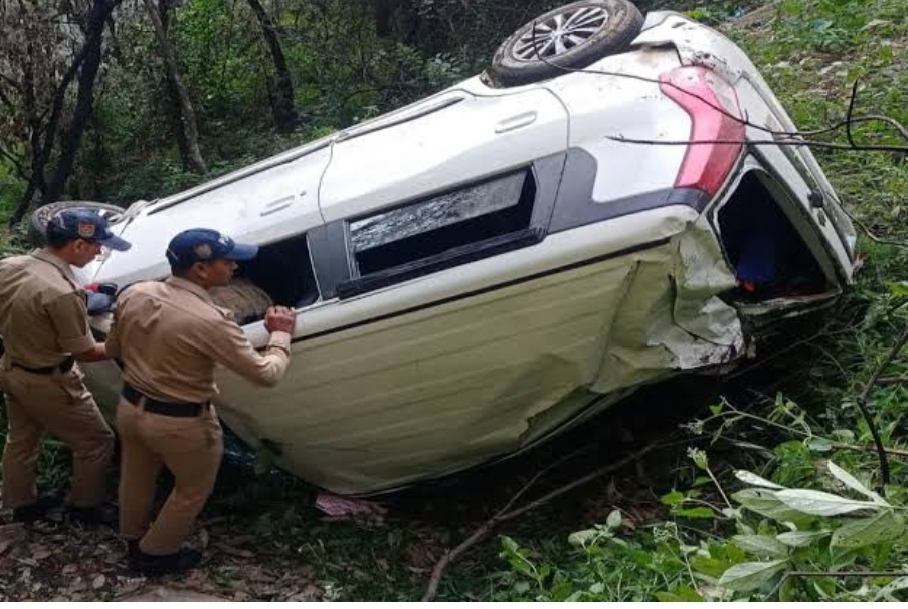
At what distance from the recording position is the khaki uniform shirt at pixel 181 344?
11.6ft

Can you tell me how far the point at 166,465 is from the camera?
390cm

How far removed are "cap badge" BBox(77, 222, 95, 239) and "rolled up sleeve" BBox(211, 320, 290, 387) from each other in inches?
33.0

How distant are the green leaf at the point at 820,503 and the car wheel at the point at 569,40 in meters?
2.54

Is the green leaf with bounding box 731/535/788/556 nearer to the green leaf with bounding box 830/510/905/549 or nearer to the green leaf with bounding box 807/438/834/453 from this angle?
the green leaf with bounding box 830/510/905/549

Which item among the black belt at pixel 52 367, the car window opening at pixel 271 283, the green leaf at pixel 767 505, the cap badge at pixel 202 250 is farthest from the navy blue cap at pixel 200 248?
the green leaf at pixel 767 505

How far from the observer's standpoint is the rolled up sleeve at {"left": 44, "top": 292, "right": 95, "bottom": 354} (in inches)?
151

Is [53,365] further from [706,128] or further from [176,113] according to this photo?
[176,113]

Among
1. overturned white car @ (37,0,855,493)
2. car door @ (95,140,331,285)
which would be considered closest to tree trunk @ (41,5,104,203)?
car door @ (95,140,331,285)

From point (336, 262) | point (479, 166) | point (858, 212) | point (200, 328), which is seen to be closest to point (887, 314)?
point (858, 212)

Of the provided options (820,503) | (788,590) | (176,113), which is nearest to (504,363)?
(788,590)

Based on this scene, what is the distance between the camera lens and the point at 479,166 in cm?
374

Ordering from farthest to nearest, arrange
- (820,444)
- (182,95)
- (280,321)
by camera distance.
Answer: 1. (182,95)
2. (280,321)
3. (820,444)

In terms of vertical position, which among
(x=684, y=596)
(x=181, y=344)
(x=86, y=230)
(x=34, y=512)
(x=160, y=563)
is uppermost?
(x=86, y=230)

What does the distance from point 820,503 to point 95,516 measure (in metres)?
3.52
